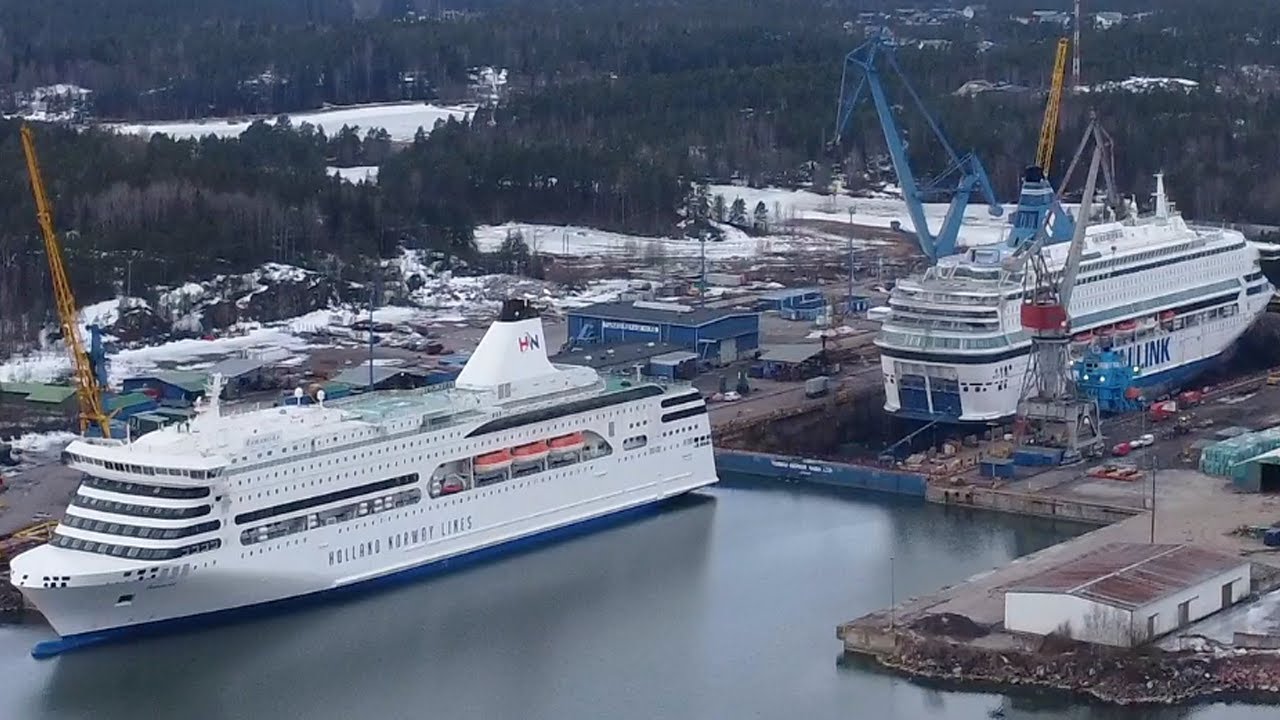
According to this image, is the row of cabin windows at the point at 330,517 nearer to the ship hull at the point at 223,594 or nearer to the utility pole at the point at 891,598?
the ship hull at the point at 223,594

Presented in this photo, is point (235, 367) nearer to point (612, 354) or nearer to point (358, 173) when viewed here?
point (612, 354)

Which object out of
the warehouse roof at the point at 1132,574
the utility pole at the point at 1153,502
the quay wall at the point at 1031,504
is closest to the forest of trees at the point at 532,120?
the quay wall at the point at 1031,504

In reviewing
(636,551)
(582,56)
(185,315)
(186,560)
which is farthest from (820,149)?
(186,560)

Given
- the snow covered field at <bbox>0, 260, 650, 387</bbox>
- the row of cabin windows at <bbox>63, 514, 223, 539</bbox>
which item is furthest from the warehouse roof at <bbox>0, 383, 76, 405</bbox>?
the row of cabin windows at <bbox>63, 514, 223, 539</bbox>

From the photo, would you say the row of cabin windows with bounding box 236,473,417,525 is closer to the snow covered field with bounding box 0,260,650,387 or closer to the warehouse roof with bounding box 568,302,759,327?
the snow covered field with bounding box 0,260,650,387

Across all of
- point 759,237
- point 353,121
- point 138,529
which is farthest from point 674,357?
point 353,121

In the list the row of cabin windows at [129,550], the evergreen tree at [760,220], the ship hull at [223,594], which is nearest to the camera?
the ship hull at [223,594]
